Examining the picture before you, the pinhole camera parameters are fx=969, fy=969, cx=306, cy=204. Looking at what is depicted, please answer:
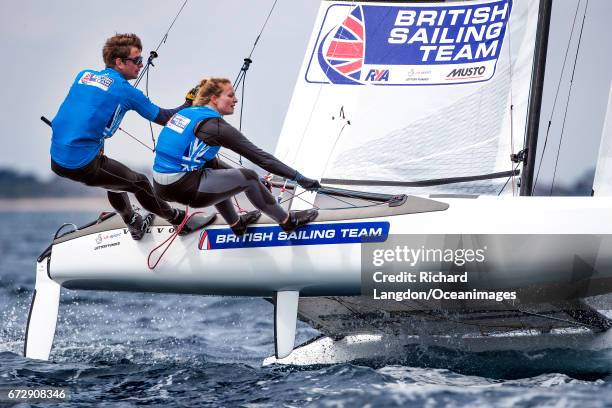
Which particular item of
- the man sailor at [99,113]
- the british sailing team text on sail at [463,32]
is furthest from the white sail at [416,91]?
the man sailor at [99,113]

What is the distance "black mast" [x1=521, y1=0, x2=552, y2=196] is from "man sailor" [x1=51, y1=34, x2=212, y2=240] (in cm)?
217

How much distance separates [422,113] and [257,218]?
1.45 m

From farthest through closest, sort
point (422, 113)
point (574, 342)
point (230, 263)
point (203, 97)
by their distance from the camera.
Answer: point (422, 113) < point (574, 342) < point (230, 263) < point (203, 97)

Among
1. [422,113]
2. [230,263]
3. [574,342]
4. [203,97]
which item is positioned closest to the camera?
[203,97]

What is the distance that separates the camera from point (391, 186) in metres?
6.21

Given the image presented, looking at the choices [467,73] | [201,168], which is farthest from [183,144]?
[467,73]

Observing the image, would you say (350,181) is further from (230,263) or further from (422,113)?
(230,263)

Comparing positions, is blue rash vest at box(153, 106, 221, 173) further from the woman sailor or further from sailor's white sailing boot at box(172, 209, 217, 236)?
sailor's white sailing boot at box(172, 209, 217, 236)

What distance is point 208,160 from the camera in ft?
16.9

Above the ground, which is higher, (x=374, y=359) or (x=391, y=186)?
(x=391, y=186)

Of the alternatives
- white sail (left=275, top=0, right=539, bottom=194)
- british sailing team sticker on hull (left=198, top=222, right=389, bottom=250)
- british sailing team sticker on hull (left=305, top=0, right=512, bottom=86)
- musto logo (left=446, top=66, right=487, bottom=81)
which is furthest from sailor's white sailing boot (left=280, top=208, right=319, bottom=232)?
musto logo (left=446, top=66, right=487, bottom=81)

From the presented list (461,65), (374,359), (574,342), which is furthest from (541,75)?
(374,359)

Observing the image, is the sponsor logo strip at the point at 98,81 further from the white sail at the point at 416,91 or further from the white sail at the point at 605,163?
the white sail at the point at 605,163
